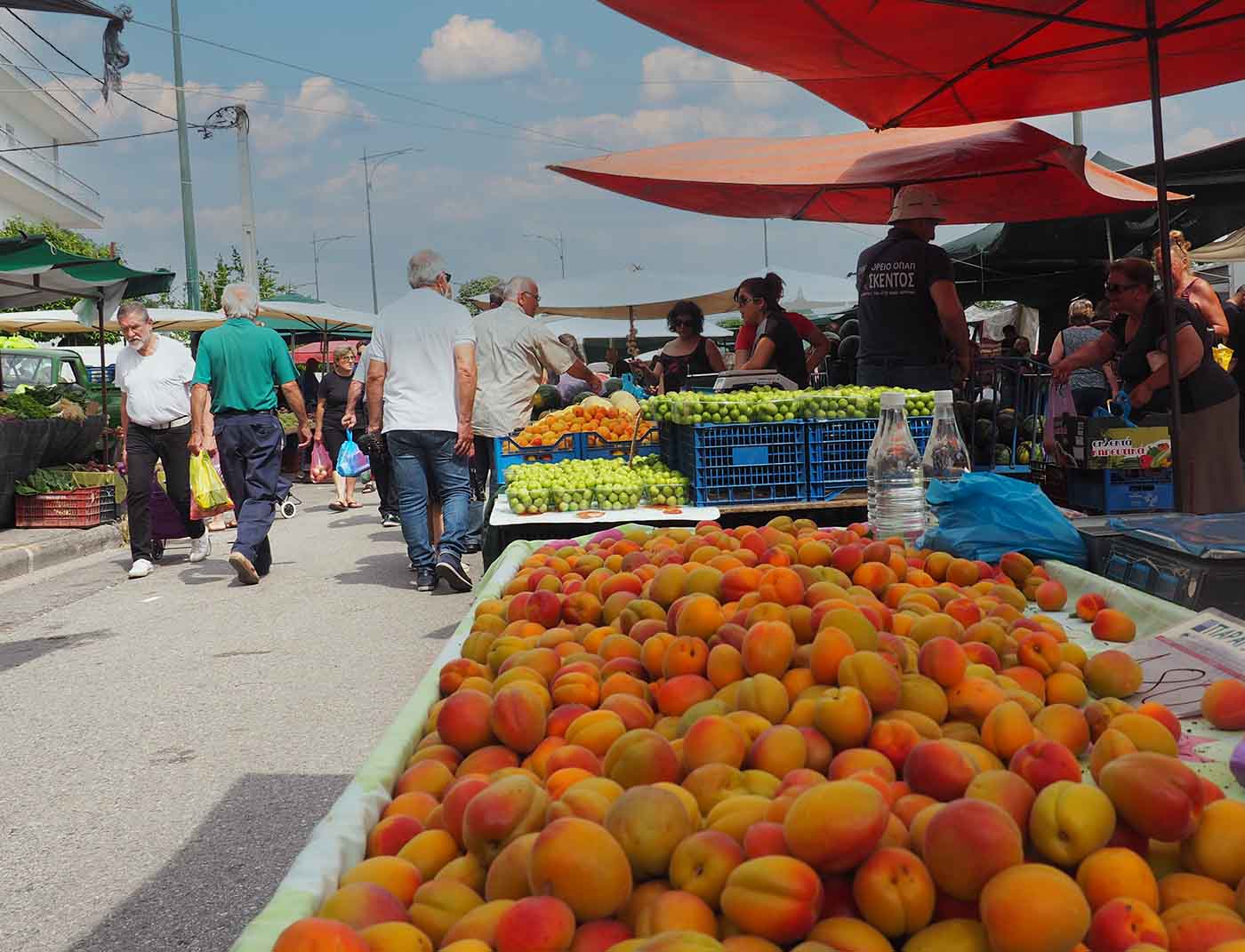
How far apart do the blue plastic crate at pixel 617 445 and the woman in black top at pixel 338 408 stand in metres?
7.49

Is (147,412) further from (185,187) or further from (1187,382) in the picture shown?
(185,187)

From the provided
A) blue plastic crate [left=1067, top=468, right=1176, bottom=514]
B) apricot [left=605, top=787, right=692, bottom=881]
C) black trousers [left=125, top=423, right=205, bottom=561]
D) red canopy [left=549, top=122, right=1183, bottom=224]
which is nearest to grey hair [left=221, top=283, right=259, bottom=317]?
black trousers [left=125, top=423, right=205, bottom=561]

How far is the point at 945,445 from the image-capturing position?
153 inches

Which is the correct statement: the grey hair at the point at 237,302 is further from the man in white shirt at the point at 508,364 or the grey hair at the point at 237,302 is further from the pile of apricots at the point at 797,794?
the pile of apricots at the point at 797,794

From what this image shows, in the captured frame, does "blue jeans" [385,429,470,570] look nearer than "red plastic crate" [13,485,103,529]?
Yes

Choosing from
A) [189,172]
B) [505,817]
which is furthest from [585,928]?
[189,172]

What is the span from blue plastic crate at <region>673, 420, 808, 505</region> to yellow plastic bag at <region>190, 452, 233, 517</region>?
4.94 meters

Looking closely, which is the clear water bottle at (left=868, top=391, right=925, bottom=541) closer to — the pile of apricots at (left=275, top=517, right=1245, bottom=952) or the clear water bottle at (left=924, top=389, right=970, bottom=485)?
the clear water bottle at (left=924, top=389, right=970, bottom=485)

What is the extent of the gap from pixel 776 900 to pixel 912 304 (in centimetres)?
509

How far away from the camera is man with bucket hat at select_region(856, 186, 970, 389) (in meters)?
5.79

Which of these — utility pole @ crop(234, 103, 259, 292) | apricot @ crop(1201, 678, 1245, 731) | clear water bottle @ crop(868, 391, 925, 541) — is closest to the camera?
apricot @ crop(1201, 678, 1245, 731)

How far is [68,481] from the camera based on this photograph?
11.8m

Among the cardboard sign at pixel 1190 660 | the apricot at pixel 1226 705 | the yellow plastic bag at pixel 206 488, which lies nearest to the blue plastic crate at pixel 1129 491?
the cardboard sign at pixel 1190 660

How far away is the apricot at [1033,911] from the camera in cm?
113
